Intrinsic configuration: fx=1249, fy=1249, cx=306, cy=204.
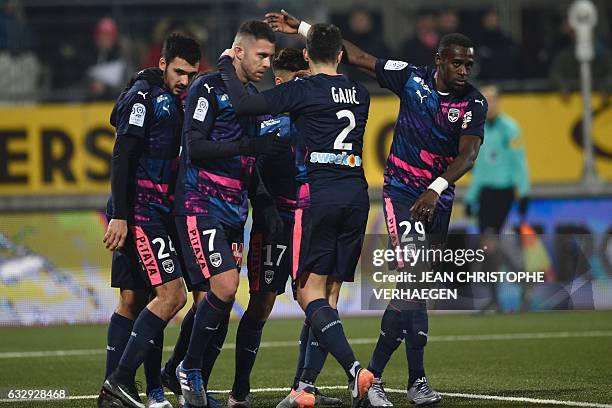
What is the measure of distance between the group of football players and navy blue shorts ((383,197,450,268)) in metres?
0.01

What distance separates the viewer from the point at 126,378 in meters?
7.91

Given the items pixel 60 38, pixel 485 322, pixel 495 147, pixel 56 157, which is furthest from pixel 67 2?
pixel 485 322

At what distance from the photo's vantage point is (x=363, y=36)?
18.2 metres

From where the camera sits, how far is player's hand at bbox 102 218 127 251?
7.86m

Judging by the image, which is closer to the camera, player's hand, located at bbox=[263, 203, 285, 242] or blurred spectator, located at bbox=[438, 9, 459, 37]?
player's hand, located at bbox=[263, 203, 285, 242]

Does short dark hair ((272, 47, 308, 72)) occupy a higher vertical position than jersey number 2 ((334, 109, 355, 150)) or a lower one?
higher

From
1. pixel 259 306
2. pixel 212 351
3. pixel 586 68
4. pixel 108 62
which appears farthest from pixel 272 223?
pixel 108 62

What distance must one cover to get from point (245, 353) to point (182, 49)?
6.73ft

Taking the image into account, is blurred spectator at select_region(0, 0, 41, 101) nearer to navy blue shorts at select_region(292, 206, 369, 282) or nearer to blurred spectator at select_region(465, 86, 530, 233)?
blurred spectator at select_region(465, 86, 530, 233)

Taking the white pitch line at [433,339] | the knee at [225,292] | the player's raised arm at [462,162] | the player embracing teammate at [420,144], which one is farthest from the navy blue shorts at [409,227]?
the white pitch line at [433,339]

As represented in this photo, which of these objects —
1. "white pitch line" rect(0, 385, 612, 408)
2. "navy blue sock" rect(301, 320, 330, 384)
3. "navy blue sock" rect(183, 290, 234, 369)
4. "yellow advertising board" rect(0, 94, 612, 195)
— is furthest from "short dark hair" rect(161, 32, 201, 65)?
"yellow advertising board" rect(0, 94, 612, 195)

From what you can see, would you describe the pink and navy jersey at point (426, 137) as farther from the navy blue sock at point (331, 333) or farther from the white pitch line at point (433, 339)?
the white pitch line at point (433, 339)

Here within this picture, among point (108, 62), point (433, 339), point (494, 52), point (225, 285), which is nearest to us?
point (225, 285)

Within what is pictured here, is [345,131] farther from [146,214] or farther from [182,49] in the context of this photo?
[146,214]
